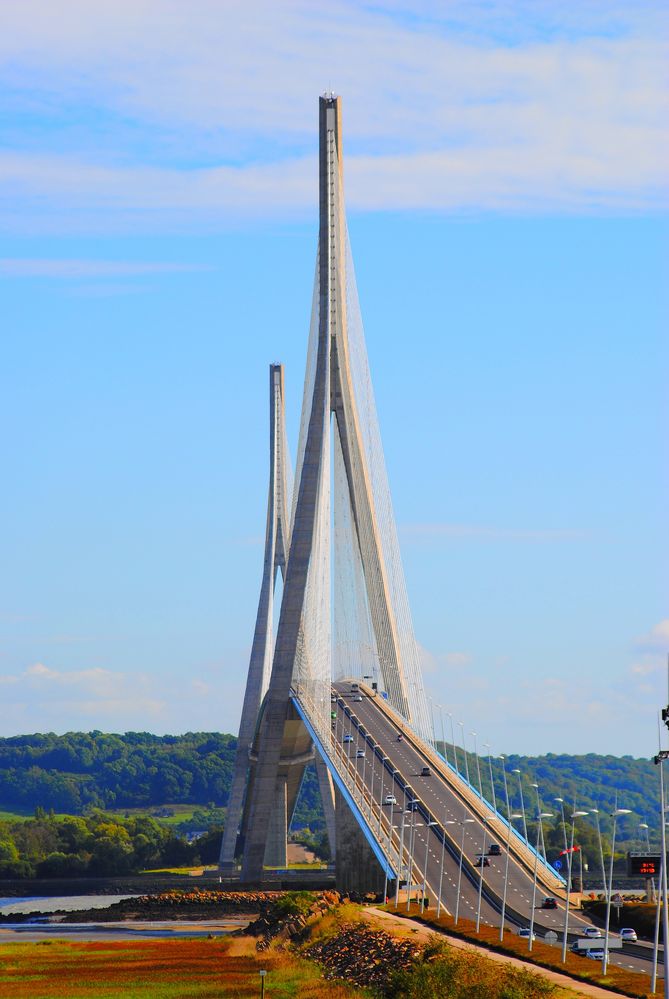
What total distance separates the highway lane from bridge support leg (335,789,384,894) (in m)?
1.31

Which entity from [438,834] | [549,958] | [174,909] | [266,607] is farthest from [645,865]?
[266,607]

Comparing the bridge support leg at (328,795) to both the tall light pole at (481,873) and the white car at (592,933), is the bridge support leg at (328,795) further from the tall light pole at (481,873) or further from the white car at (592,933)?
the white car at (592,933)

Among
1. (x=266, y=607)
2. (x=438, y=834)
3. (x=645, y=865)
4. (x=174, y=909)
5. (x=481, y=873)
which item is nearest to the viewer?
(x=645, y=865)

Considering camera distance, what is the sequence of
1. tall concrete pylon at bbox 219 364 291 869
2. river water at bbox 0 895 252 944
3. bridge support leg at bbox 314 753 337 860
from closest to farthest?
river water at bbox 0 895 252 944 → bridge support leg at bbox 314 753 337 860 → tall concrete pylon at bbox 219 364 291 869

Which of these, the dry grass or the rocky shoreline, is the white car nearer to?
the dry grass

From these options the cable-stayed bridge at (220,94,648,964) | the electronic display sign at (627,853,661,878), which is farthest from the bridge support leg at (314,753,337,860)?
the electronic display sign at (627,853,661,878)

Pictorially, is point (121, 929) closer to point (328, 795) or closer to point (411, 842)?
point (328, 795)

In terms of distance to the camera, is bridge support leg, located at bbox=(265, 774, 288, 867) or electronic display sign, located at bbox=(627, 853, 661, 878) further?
bridge support leg, located at bbox=(265, 774, 288, 867)

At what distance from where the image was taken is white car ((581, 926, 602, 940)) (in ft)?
163

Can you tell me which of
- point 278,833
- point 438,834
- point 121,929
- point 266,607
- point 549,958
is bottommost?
point 121,929

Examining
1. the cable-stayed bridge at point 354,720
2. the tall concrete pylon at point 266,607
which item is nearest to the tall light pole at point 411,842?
the cable-stayed bridge at point 354,720

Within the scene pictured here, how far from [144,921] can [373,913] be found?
69.9ft

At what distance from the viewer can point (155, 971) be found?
2004 inches

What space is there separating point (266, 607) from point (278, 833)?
15.3 meters
